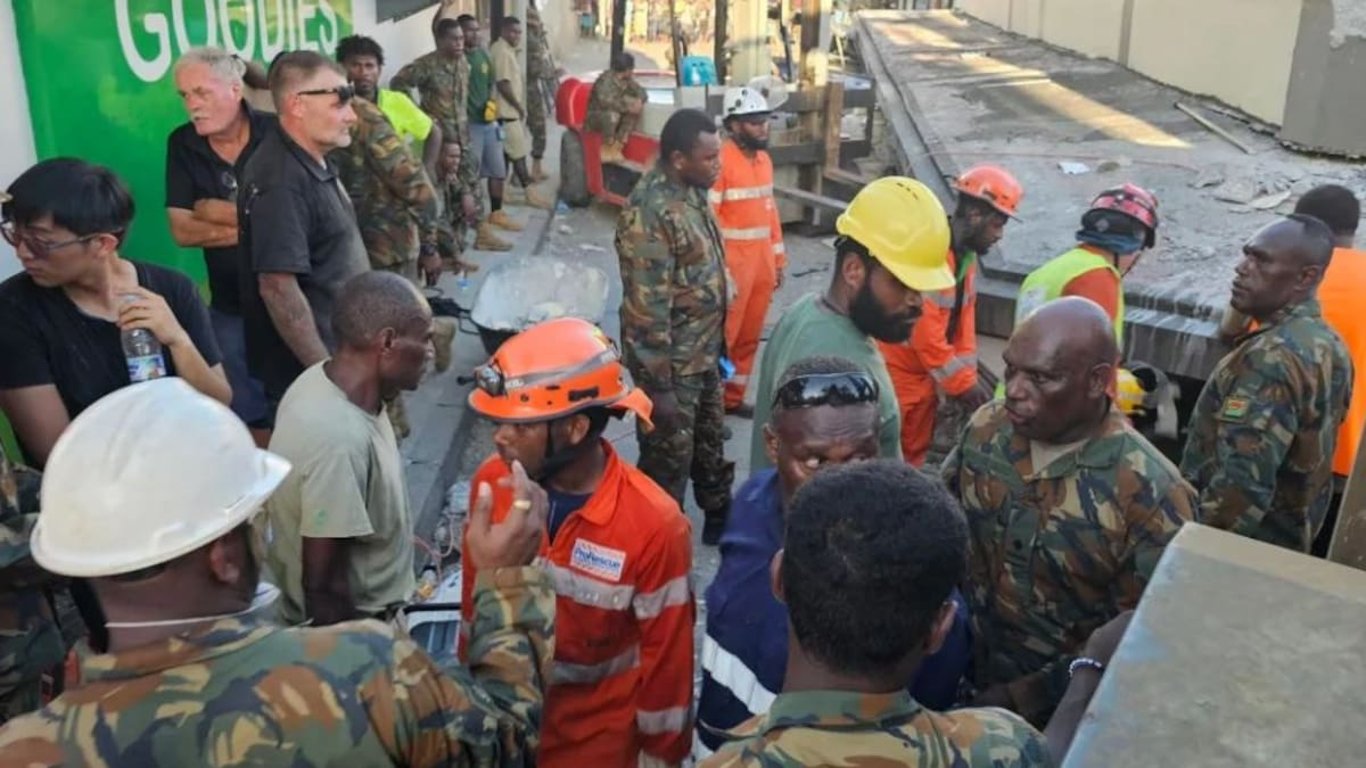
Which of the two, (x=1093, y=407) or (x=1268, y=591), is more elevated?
(x=1268, y=591)

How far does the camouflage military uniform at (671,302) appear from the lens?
520 cm

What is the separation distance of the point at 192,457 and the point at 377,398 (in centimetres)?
122

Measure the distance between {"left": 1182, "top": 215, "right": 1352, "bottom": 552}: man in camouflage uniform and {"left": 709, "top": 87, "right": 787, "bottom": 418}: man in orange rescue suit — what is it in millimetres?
3701

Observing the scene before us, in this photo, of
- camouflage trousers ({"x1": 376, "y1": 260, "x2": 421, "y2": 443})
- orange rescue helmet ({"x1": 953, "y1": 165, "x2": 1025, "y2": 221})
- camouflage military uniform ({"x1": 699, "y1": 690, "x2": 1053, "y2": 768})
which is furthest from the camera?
camouflage trousers ({"x1": 376, "y1": 260, "x2": 421, "y2": 443})

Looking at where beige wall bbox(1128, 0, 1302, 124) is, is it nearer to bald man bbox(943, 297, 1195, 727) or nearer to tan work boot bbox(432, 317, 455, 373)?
tan work boot bbox(432, 317, 455, 373)

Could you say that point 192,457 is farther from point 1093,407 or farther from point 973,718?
point 1093,407

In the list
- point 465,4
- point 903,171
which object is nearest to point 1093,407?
point 903,171

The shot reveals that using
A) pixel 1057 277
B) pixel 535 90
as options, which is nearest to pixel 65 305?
pixel 1057 277

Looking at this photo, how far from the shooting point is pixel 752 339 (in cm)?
727

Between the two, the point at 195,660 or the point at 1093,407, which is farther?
the point at 1093,407

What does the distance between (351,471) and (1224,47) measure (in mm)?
12501

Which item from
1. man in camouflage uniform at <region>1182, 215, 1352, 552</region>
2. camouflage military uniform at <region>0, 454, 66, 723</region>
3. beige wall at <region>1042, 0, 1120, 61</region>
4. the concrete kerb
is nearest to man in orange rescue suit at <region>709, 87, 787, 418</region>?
the concrete kerb

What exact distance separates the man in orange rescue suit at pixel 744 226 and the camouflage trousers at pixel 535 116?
7.16 meters

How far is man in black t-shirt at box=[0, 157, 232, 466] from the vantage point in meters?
3.02
